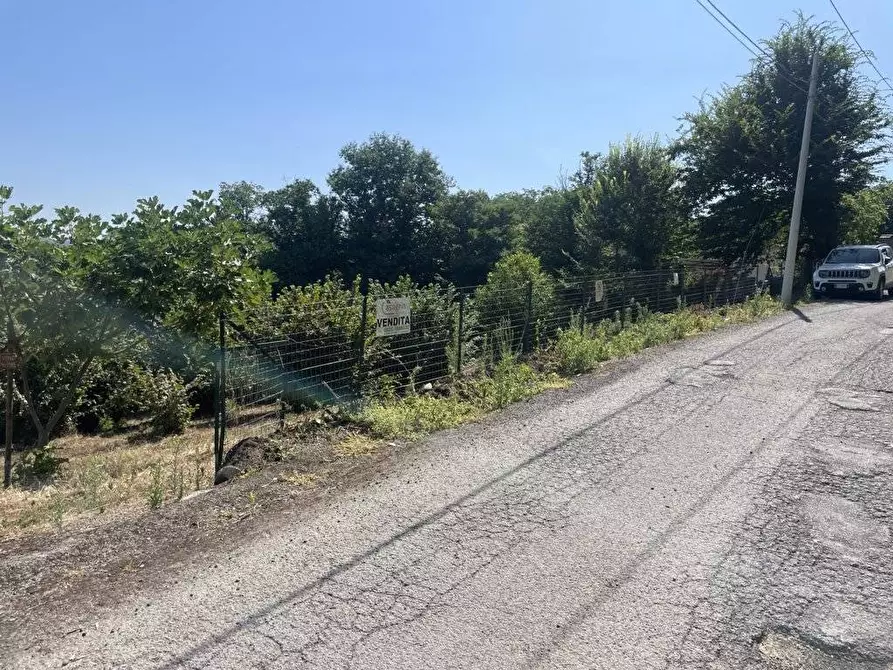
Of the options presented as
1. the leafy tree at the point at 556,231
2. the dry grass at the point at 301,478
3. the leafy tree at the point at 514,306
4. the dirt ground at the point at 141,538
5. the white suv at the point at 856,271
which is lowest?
the dirt ground at the point at 141,538

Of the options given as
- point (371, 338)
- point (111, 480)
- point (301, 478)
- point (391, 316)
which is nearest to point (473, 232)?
point (371, 338)

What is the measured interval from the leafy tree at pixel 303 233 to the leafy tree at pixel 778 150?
2751 centimetres

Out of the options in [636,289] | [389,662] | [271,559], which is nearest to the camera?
[389,662]

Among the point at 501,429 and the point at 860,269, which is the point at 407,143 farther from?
the point at 501,429

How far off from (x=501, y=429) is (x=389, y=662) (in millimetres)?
3933

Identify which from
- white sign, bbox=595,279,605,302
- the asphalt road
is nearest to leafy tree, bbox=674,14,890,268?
white sign, bbox=595,279,605,302

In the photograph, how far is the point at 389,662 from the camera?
285 centimetres

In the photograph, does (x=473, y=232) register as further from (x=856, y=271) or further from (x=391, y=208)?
(x=856, y=271)

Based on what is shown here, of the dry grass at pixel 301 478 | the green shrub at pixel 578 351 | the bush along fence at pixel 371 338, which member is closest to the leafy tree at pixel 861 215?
the bush along fence at pixel 371 338

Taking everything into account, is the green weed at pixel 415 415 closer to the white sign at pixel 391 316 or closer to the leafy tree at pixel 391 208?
the white sign at pixel 391 316

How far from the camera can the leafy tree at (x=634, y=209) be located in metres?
19.8

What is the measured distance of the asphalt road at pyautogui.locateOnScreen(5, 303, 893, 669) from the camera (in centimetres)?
294

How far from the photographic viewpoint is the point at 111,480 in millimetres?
6758

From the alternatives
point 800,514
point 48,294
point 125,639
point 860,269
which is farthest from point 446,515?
point 860,269
